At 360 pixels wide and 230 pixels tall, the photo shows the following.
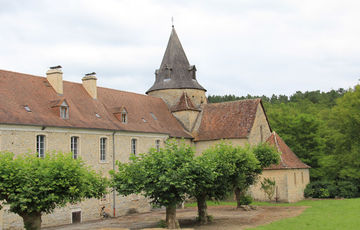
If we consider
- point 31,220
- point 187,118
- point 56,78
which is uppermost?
point 56,78

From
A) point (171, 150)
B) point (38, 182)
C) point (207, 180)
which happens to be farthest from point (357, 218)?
point (38, 182)

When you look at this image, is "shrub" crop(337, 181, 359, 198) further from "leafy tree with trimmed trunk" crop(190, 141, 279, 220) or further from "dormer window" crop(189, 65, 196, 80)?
"dormer window" crop(189, 65, 196, 80)

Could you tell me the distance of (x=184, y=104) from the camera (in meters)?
40.7

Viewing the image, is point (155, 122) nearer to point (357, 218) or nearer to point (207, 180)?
point (207, 180)

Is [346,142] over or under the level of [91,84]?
under

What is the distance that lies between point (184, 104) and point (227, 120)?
4497 millimetres

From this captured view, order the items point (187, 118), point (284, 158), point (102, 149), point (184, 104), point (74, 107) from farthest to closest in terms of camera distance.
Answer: point (184, 104) → point (187, 118) → point (284, 158) → point (102, 149) → point (74, 107)

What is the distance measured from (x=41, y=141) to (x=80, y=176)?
9219 millimetres

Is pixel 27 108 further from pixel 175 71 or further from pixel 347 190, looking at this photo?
pixel 347 190

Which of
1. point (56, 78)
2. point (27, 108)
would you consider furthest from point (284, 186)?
point (27, 108)

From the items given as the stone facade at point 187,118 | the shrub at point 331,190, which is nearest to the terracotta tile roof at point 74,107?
the stone facade at point 187,118

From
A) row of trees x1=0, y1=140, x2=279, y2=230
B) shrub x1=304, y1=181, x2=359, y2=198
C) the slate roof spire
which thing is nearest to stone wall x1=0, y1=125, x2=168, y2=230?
row of trees x1=0, y1=140, x2=279, y2=230

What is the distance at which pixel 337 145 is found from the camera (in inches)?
1644

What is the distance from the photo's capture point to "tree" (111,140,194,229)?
20250 millimetres
